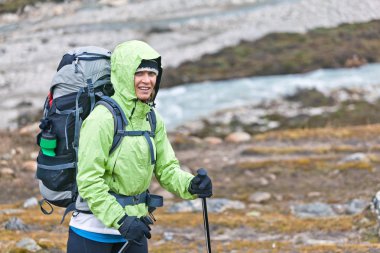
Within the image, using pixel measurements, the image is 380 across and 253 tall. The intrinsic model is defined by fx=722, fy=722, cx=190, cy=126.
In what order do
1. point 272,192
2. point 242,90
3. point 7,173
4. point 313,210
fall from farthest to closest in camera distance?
point 242,90 → point 7,173 → point 272,192 → point 313,210

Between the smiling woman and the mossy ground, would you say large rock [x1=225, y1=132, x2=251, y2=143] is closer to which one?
the mossy ground

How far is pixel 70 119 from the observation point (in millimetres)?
5770

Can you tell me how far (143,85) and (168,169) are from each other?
0.84 m

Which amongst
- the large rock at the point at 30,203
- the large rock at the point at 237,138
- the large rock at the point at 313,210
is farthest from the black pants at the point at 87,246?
the large rock at the point at 237,138

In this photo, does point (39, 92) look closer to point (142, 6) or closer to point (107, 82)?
point (142, 6)

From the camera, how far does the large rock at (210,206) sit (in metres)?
20.1

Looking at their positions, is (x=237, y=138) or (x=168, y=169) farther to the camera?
(x=237, y=138)

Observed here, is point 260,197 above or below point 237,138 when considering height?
below

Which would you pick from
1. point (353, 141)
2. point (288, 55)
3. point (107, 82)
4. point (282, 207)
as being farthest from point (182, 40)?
point (107, 82)

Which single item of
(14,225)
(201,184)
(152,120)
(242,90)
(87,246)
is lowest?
(14,225)

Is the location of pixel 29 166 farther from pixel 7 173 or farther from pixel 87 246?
pixel 87 246

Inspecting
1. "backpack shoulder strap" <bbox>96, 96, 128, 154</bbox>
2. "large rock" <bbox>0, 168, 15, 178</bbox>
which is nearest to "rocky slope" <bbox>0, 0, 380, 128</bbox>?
"large rock" <bbox>0, 168, 15, 178</bbox>

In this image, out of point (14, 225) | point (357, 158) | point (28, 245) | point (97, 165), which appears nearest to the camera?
point (97, 165)

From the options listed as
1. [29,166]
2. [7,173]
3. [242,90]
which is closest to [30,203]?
[7,173]
